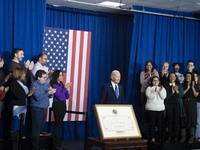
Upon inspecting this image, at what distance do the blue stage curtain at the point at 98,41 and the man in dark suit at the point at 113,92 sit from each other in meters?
2.52

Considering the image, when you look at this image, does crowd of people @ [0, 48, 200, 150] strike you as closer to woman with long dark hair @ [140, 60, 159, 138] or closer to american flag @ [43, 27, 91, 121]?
woman with long dark hair @ [140, 60, 159, 138]

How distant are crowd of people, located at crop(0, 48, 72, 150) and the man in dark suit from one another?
2.35 feet

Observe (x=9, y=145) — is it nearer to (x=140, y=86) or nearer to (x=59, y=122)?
(x=59, y=122)

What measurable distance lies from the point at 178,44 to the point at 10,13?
175 inches

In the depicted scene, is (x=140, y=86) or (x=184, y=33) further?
(x=184, y=33)

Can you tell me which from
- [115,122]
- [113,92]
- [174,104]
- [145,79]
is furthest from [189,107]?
[115,122]

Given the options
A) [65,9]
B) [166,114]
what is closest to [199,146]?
[166,114]

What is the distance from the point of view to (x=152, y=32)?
924 centimetres

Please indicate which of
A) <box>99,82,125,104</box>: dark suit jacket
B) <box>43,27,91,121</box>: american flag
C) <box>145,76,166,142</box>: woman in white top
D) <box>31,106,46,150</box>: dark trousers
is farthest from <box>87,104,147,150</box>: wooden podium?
<box>43,27,91,121</box>: american flag

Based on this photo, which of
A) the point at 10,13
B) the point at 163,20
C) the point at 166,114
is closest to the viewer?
the point at 10,13

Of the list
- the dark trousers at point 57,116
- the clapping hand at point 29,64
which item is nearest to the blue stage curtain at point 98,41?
the dark trousers at point 57,116

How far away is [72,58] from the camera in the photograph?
853 cm

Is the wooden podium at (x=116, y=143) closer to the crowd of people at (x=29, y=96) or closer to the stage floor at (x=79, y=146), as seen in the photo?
the crowd of people at (x=29, y=96)

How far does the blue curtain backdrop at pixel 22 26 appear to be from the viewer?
704cm
